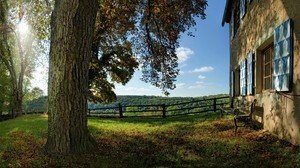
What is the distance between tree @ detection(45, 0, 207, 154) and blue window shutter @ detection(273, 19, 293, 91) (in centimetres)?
476

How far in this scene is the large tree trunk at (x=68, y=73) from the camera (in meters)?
8.09

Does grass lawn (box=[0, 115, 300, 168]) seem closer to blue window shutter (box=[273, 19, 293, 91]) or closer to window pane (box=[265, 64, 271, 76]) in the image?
blue window shutter (box=[273, 19, 293, 91])

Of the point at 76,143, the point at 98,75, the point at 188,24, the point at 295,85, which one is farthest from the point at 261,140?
the point at 98,75

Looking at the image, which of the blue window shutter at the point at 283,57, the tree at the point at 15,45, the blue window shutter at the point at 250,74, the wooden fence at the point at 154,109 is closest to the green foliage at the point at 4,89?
the tree at the point at 15,45

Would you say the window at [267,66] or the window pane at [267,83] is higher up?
the window at [267,66]

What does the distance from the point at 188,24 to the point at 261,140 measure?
32.8 feet

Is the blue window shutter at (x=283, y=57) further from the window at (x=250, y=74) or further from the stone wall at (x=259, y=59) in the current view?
the window at (x=250, y=74)

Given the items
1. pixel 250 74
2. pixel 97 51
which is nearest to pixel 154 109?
pixel 97 51

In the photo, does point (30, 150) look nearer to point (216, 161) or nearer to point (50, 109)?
point (50, 109)

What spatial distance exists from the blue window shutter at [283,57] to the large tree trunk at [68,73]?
4809mm

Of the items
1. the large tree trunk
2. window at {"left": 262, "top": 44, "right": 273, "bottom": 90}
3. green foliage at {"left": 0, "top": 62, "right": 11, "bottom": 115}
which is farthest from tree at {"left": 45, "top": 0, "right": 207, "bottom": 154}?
green foliage at {"left": 0, "top": 62, "right": 11, "bottom": 115}

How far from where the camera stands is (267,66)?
11500 mm

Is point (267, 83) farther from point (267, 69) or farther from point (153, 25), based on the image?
A: point (153, 25)

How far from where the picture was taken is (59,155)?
8070 mm
